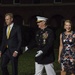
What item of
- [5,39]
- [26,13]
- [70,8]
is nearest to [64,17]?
[70,8]

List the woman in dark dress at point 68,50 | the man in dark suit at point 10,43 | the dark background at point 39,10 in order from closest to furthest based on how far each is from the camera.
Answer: the woman in dark dress at point 68,50 → the man in dark suit at point 10,43 → the dark background at point 39,10

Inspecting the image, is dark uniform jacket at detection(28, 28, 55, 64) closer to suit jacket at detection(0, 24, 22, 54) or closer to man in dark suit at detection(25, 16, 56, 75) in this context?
man in dark suit at detection(25, 16, 56, 75)

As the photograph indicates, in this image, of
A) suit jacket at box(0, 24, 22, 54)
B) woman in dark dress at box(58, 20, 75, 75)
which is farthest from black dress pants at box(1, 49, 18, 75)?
woman in dark dress at box(58, 20, 75, 75)

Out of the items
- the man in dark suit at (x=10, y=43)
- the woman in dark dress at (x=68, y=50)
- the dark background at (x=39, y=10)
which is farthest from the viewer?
the dark background at (x=39, y=10)

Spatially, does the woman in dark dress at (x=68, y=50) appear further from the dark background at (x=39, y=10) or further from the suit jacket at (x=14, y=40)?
the dark background at (x=39, y=10)

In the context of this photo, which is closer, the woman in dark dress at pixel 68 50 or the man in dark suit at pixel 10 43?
the woman in dark dress at pixel 68 50

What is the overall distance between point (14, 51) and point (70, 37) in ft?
4.89

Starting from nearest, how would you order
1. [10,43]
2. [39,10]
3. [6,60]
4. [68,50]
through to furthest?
[68,50]
[10,43]
[6,60]
[39,10]

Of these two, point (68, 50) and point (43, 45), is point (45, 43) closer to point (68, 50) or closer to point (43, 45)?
point (43, 45)

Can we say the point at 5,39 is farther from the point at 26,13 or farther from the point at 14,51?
the point at 26,13

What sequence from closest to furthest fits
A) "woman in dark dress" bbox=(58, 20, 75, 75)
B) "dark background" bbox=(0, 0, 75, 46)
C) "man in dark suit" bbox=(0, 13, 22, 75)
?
1. "woman in dark dress" bbox=(58, 20, 75, 75)
2. "man in dark suit" bbox=(0, 13, 22, 75)
3. "dark background" bbox=(0, 0, 75, 46)

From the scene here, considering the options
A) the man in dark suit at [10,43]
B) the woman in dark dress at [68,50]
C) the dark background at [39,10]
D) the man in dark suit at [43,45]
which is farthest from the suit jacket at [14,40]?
the dark background at [39,10]

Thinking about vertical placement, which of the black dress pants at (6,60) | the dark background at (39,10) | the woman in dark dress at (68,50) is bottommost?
the dark background at (39,10)

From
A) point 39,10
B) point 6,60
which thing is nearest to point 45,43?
point 6,60
